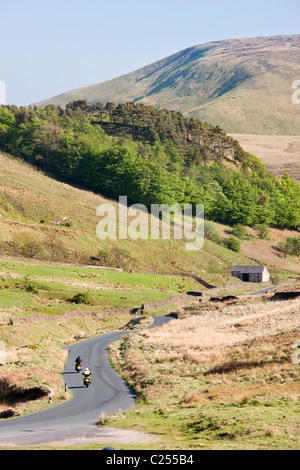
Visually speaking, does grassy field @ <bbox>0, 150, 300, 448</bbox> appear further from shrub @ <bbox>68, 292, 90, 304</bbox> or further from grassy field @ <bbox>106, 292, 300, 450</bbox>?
shrub @ <bbox>68, 292, 90, 304</bbox>

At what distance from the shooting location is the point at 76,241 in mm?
99562

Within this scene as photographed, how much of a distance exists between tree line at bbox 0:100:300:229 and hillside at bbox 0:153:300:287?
9.13 m

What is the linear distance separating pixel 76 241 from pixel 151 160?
60598mm

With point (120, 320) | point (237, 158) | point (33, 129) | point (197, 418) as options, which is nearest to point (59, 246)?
point (120, 320)

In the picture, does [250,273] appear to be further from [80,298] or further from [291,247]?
[80,298]

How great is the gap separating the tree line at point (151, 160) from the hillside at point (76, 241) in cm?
913

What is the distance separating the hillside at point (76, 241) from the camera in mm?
93750

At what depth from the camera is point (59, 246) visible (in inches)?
3725

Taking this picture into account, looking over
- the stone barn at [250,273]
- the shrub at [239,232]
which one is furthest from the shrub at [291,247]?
the stone barn at [250,273]

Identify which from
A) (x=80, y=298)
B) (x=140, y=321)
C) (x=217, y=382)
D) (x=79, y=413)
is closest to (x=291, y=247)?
(x=80, y=298)

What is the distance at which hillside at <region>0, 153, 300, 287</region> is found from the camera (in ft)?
308

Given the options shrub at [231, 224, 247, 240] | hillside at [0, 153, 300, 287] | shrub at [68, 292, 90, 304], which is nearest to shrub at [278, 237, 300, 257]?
hillside at [0, 153, 300, 287]

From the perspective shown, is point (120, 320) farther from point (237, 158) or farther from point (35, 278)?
point (237, 158)

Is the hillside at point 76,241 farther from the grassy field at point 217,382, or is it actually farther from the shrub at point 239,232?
the grassy field at point 217,382
